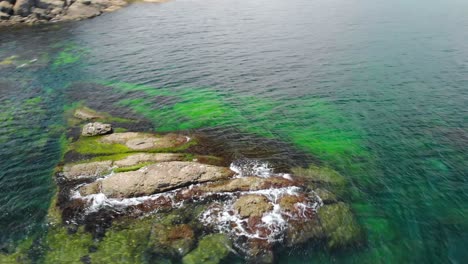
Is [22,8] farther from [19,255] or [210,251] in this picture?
[210,251]

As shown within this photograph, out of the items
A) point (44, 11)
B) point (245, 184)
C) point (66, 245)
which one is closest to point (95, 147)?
point (66, 245)

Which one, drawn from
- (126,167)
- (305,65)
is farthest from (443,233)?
(305,65)

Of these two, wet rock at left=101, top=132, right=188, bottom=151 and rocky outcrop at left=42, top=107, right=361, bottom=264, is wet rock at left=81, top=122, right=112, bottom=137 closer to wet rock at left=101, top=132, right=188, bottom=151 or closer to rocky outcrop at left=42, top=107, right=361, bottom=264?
wet rock at left=101, top=132, right=188, bottom=151

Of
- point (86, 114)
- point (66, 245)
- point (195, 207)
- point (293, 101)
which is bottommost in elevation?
point (293, 101)

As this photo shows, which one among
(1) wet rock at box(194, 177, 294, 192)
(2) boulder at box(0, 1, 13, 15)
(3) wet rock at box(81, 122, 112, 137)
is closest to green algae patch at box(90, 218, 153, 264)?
(1) wet rock at box(194, 177, 294, 192)

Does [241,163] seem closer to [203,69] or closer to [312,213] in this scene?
[312,213]
